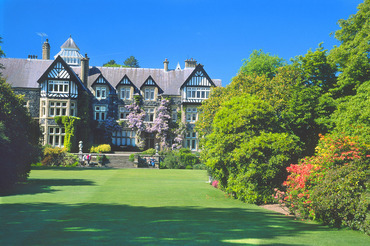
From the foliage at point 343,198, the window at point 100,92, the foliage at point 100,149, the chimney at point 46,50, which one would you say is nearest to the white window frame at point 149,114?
the window at point 100,92

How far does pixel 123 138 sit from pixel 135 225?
129ft

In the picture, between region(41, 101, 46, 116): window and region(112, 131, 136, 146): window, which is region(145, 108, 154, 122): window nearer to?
region(112, 131, 136, 146): window

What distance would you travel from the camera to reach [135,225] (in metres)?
9.66

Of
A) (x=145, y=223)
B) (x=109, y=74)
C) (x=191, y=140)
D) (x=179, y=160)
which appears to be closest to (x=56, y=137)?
(x=109, y=74)

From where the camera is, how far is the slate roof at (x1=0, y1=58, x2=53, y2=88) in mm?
44781

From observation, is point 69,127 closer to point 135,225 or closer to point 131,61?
point 135,225

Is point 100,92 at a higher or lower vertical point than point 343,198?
higher

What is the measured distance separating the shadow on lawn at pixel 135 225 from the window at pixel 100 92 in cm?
3652

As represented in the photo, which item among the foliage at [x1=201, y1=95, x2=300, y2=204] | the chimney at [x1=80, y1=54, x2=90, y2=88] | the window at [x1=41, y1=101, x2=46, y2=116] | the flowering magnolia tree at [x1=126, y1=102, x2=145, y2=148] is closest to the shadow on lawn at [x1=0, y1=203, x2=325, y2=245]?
the foliage at [x1=201, y1=95, x2=300, y2=204]

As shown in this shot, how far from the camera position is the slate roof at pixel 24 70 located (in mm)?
44781

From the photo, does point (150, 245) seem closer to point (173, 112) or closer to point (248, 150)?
point (248, 150)

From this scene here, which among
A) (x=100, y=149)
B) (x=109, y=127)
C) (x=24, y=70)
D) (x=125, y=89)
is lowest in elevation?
(x=100, y=149)

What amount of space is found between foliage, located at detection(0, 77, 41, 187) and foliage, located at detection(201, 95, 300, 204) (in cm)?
935

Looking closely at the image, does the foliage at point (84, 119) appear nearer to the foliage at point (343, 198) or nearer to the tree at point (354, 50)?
the tree at point (354, 50)
